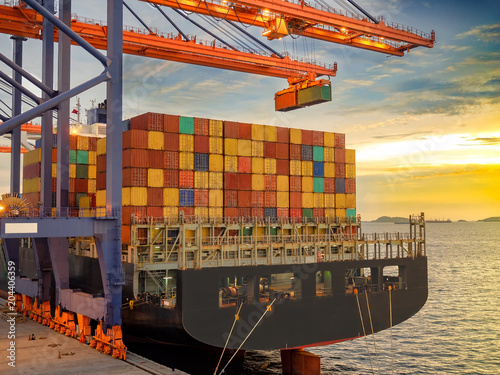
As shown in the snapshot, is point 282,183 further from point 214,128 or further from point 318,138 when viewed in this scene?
point 214,128

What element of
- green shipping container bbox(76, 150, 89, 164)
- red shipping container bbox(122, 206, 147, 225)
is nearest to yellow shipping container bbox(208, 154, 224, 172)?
red shipping container bbox(122, 206, 147, 225)

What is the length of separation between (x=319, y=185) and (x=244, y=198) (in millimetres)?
6941

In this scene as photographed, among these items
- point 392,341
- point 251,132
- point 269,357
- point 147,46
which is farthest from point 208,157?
point 392,341

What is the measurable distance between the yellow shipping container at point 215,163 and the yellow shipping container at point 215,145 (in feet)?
1.08

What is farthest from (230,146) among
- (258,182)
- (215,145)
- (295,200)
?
(295,200)

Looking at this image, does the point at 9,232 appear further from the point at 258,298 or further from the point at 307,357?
the point at 307,357

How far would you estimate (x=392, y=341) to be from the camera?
155 ft

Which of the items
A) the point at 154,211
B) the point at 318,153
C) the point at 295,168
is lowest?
the point at 154,211

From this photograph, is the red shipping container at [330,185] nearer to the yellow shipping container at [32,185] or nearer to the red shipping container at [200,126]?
the red shipping container at [200,126]

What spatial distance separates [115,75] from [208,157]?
31.3 ft

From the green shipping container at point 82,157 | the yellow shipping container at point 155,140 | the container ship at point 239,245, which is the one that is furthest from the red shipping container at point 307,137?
the green shipping container at point 82,157

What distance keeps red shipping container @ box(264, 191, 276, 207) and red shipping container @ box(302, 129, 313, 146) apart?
5092 mm

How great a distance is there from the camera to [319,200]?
39.3 metres

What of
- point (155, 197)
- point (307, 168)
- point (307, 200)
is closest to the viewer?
point (155, 197)
